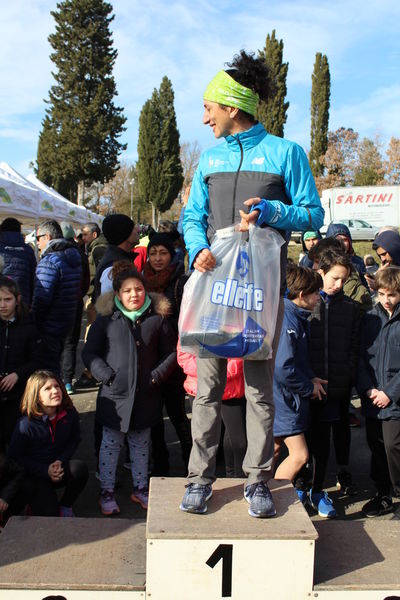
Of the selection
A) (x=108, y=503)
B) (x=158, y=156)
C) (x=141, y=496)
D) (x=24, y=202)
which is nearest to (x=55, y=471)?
(x=108, y=503)

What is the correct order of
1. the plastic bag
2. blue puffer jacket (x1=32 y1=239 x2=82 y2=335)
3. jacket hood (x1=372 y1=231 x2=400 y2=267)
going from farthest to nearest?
blue puffer jacket (x1=32 y1=239 x2=82 y2=335) → jacket hood (x1=372 y1=231 x2=400 y2=267) → the plastic bag

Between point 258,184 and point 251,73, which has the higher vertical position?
point 251,73

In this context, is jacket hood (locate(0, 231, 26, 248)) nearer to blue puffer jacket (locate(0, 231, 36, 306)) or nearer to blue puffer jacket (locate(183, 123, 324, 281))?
blue puffer jacket (locate(0, 231, 36, 306))

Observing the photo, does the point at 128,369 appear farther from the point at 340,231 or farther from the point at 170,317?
the point at 340,231

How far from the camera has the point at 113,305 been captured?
3.84 metres

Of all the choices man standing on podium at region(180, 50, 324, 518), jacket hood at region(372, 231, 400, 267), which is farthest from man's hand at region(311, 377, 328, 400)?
jacket hood at region(372, 231, 400, 267)

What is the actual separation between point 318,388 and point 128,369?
1.27 metres

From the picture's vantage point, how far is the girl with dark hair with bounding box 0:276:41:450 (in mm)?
3850

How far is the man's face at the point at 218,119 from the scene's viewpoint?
257cm

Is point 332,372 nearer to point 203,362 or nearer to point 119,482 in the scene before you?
point 203,362

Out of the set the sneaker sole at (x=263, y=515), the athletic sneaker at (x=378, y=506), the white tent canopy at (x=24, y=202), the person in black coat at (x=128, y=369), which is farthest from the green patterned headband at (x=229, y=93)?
the white tent canopy at (x=24, y=202)

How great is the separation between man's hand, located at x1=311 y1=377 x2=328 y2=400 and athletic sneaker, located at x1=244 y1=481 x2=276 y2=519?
1.11 m

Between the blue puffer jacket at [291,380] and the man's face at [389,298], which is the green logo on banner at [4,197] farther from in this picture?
the man's face at [389,298]

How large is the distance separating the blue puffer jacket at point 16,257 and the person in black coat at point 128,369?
2538 millimetres
